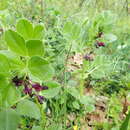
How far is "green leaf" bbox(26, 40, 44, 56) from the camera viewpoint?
449mm

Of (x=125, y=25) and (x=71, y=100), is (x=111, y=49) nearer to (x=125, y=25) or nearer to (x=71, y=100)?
(x=71, y=100)

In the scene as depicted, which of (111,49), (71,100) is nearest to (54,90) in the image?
(71,100)

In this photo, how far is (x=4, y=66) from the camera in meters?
0.48

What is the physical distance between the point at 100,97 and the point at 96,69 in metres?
0.41

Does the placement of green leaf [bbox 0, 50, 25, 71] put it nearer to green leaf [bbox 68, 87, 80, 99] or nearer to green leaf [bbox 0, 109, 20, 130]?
green leaf [bbox 0, 109, 20, 130]

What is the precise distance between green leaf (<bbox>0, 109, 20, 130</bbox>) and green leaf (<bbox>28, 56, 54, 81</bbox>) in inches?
4.9

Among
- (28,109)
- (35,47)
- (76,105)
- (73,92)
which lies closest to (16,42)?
(35,47)

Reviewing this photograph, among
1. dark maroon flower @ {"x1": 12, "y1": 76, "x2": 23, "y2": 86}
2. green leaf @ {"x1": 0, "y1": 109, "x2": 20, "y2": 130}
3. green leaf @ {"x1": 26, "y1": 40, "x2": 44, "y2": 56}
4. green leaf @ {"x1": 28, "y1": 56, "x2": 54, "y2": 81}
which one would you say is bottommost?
green leaf @ {"x1": 0, "y1": 109, "x2": 20, "y2": 130}

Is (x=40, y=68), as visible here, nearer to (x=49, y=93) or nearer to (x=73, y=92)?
(x=49, y=93)

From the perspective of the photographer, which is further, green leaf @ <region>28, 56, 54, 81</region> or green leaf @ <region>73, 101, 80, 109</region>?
green leaf @ <region>73, 101, 80, 109</region>

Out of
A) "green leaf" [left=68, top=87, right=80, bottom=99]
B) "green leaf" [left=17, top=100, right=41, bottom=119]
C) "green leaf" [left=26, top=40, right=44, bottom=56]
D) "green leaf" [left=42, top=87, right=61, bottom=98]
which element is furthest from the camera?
"green leaf" [left=68, top=87, right=80, bottom=99]

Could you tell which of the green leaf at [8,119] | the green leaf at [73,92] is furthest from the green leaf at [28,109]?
the green leaf at [73,92]

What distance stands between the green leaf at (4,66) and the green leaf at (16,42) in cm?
2

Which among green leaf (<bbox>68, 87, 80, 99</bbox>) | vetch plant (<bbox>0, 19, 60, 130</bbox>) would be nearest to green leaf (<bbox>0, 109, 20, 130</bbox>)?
vetch plant (<bbox>0, 19, 60, 130</bbox>)
